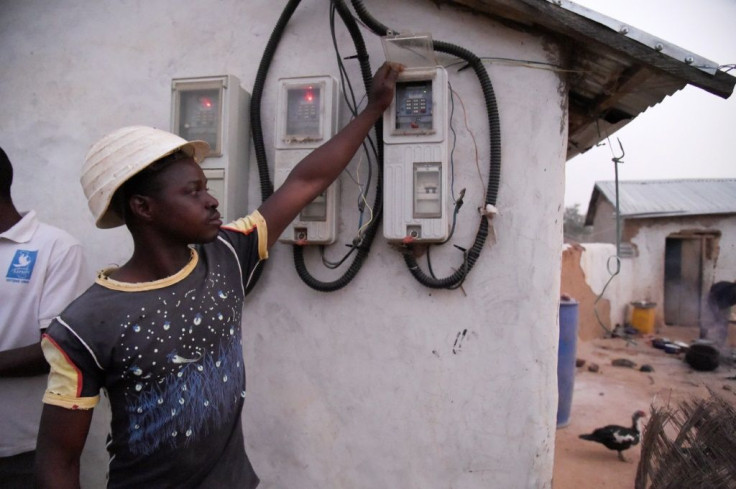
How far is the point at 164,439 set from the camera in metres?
1.43

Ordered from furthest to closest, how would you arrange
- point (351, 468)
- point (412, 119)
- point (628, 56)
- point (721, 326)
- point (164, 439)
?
point (721, 326), point (351, 468), point (412, 119), point (628, 56), point (164, 439)

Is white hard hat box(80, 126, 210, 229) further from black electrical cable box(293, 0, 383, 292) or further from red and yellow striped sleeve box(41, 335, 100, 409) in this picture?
black electrical cable box(293, 0, 383, 292)

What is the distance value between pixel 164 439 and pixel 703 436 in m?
2.16

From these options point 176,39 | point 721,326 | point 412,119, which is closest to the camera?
point 412,119

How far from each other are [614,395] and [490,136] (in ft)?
19.4

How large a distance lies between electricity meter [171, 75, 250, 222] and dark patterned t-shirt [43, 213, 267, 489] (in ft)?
2.59

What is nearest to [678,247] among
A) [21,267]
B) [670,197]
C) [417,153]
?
[670,197]

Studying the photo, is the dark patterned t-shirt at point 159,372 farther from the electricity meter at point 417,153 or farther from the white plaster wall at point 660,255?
the white plaster wall at point 660,255

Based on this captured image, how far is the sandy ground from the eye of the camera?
4.51 meters

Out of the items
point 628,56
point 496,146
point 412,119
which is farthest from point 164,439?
point 628,56

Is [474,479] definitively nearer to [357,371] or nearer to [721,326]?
[357,371]

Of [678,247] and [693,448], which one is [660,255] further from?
[693,448]

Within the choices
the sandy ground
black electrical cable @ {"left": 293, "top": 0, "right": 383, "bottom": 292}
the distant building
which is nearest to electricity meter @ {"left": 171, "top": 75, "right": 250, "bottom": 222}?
black electrical cable @ {"left": 293, "top": 0, "right": 383, "bottom": 292}

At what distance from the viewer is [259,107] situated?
2.46 meters
